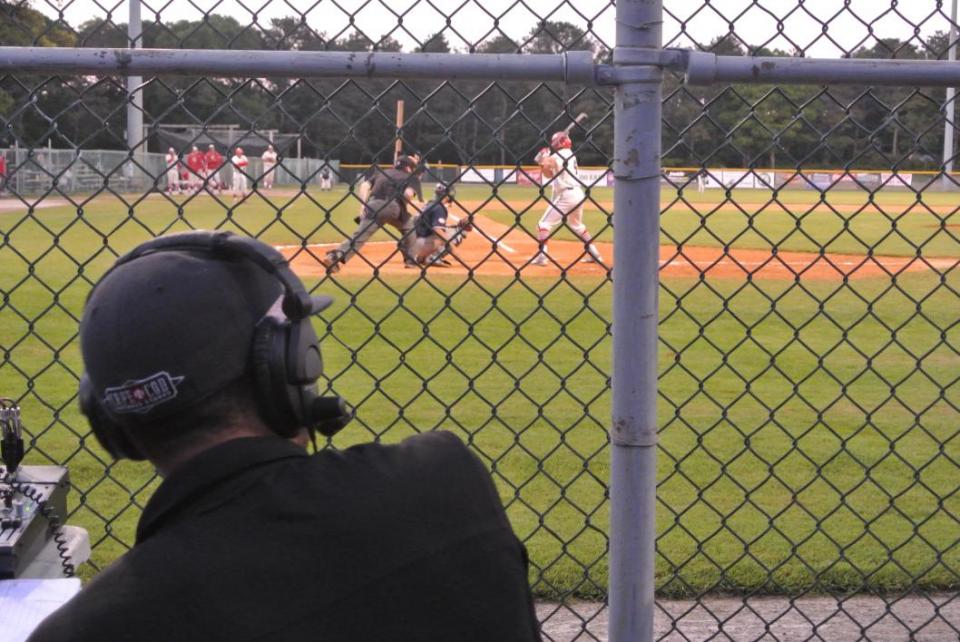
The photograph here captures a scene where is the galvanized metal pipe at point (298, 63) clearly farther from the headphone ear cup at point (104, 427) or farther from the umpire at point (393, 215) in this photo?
the headphone ear cup at point (104, 427)

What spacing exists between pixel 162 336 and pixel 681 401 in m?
6.95

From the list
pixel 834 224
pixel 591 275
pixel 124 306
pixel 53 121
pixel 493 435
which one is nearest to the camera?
A: pixel 124 306

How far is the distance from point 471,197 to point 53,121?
2908 cm

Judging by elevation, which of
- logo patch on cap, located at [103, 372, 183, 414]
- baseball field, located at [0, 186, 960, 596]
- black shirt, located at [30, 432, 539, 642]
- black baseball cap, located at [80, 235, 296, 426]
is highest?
black baseball cap, located at [80, 235, 296, 426]

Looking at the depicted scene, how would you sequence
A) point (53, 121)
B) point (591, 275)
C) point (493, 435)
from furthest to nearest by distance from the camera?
point (591, 275) < point (493, 435) < point (53, 121)

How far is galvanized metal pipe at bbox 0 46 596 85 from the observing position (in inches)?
110

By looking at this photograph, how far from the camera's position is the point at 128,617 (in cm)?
151

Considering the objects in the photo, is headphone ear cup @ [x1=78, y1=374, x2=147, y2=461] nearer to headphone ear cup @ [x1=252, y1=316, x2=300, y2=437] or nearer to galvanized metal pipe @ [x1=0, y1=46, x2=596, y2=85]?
headphone ear cup @ [x1=252, y1=316, x2=300, y2=437]

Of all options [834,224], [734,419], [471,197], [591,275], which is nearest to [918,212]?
[834,224]

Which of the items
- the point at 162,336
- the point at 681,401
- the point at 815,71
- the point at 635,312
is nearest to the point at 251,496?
the point at 162,336

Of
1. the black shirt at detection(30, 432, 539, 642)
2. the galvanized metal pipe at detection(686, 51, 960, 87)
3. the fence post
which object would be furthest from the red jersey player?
the black shirt at detection(30, 432, 539, 642)

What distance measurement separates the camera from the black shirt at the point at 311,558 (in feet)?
5.01

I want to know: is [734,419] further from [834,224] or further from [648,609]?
[834,224]

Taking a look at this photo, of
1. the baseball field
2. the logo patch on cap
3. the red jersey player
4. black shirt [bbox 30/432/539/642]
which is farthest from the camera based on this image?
the baseball field
